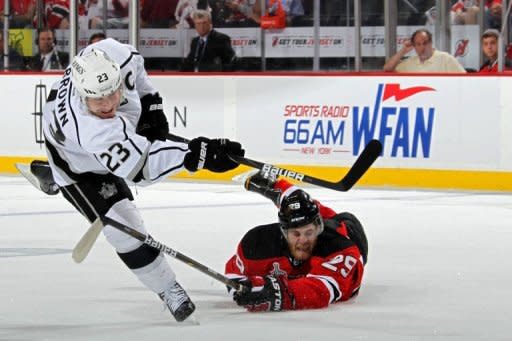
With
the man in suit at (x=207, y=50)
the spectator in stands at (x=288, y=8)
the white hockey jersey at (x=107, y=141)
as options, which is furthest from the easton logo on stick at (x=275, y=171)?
the man in suit at (x=207, y=50)

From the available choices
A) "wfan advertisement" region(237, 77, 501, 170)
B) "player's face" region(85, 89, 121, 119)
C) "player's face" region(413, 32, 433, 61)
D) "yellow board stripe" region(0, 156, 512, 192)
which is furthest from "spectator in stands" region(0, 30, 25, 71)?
"player's face" region(85, 89, 121, 119)

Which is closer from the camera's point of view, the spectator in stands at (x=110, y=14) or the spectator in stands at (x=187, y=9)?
the spectator in stands at (x=187, y=9)

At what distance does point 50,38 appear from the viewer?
10.9m

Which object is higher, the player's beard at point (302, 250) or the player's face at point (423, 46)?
the player's face at point (423, 46)

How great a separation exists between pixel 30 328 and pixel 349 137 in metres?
5.49

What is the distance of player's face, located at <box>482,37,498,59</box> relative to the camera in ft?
30.6

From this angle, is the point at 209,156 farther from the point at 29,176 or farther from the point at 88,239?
the point at 29,176

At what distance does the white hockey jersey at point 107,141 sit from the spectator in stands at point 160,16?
568 cm

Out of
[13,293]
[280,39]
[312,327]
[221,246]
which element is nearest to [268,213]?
[221,246]

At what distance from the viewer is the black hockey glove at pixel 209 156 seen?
4.21 metres

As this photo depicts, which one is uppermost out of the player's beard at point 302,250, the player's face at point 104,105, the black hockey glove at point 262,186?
the player's face at point 104,105

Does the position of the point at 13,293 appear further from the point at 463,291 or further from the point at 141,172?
the point at 463,291

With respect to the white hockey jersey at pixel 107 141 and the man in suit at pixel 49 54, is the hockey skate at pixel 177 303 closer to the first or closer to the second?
the white hockey jersey at pixel 107 141

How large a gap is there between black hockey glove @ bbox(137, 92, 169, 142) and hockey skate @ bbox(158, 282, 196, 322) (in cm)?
71
